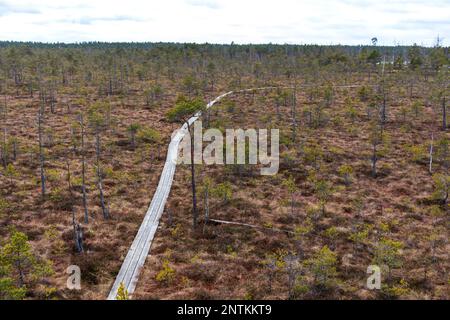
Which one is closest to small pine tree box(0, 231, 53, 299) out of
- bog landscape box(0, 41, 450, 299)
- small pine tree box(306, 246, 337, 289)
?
bog landscape box(0, 41, 450, 299)

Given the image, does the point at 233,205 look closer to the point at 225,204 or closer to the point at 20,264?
the point at 225,204

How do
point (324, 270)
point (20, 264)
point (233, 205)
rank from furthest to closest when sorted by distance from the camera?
point (233, 205), point (20, 264), point (324, 270)

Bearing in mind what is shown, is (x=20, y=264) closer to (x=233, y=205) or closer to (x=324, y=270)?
(x=233, y=205)

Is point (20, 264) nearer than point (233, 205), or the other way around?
point (20, 264)

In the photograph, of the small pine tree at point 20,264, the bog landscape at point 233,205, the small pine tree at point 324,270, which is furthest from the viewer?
the bog landscape at point 233,205

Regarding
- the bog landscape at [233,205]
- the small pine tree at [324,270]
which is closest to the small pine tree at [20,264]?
the bog landscape at [233,205]

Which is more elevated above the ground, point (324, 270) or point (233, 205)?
point (233, 205)

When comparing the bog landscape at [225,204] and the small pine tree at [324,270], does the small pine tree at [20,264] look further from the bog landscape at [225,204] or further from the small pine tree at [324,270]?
the small pine tree at [324,270]

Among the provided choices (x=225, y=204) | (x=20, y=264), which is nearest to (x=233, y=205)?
(x=225, y=204)

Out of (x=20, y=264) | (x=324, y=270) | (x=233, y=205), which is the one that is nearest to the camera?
(x=324, y=270)

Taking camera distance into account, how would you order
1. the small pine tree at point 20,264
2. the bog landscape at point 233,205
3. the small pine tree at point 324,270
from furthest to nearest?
the bog landscape at point 233,205
the small pine tree at point 324,270
the small pine tree at point 20,264

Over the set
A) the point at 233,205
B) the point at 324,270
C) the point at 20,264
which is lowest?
the point at 324,270

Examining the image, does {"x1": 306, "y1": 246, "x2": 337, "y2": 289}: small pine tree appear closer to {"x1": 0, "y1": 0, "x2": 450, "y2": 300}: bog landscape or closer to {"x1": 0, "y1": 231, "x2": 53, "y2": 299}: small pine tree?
{"x1": 0, "y1": 0, "x2": 450, "y2": 300}: bog landscape
